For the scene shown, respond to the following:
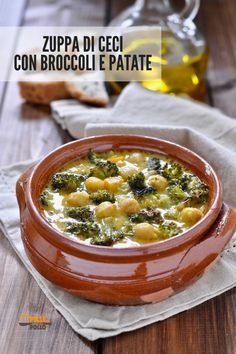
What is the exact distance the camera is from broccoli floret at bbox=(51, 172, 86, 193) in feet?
7.00

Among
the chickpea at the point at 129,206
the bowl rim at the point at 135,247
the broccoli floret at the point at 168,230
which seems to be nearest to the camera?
the bowl rim at the point at 135,247

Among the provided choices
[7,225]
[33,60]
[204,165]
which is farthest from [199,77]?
[7,225]

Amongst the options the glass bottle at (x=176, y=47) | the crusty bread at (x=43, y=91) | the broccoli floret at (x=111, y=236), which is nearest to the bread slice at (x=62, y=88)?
the crusty bread at (x=43, y=91)

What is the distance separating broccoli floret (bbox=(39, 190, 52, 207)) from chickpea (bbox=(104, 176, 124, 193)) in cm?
19

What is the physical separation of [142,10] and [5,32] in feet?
2.90

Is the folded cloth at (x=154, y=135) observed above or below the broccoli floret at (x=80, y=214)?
below

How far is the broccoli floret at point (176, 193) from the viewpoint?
2.09m

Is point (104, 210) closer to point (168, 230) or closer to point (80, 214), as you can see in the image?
point (80, 214)

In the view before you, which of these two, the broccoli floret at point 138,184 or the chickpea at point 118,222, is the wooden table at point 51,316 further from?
the broccoli floret at point 138,184

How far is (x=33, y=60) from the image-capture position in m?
3.19

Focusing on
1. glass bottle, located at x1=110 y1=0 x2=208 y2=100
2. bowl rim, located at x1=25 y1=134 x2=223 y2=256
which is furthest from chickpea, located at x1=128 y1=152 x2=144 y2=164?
glass bottle, located at x1=110 y1=0 x2=208 y2=100

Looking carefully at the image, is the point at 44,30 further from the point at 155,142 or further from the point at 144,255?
the point at 144,255

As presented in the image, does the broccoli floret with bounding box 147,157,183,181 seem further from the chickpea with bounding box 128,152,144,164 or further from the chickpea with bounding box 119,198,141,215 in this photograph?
the chickpea with bounding box 119,198,141,215

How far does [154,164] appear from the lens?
2.27m
